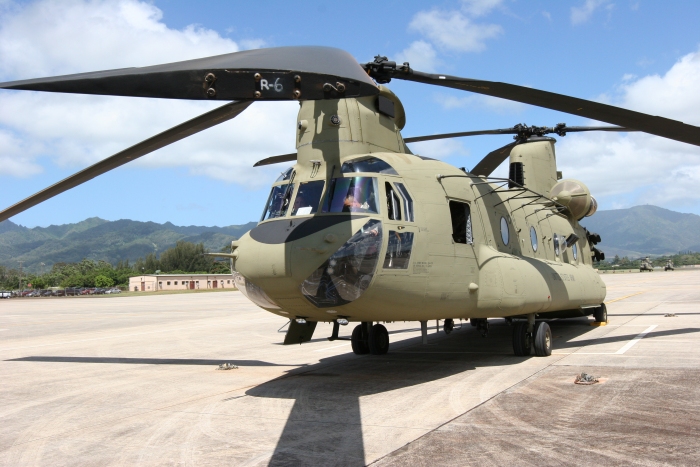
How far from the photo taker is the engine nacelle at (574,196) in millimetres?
16125

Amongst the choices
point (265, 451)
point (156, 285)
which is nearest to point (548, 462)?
point (265, 451)

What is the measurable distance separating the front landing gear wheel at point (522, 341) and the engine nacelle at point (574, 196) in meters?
5.77

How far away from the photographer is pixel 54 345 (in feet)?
52.7

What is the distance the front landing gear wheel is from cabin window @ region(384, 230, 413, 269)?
4.07 metres

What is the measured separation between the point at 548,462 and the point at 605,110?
6.53 m

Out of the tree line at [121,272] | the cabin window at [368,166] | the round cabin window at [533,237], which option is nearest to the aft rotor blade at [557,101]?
the cabin window at [368,166]

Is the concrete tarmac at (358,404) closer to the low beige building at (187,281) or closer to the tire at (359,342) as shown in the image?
the tire at (359,342)

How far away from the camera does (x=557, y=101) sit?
31.6 feet

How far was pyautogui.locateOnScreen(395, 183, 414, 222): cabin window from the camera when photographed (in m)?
8.91

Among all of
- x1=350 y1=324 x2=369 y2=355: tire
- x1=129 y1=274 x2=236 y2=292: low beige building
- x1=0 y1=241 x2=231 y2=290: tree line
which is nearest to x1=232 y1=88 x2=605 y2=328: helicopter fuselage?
x1=350 y1=324 x2=369 y2=355: tire

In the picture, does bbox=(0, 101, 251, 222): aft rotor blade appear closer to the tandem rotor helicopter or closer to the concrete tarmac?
the tandem rotor helicopter

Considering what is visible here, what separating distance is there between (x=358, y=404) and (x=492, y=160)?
33.9ft

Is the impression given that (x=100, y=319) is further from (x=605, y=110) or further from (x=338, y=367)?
(x=605, y=110)

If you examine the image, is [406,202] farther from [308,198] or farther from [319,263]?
[319,263]
